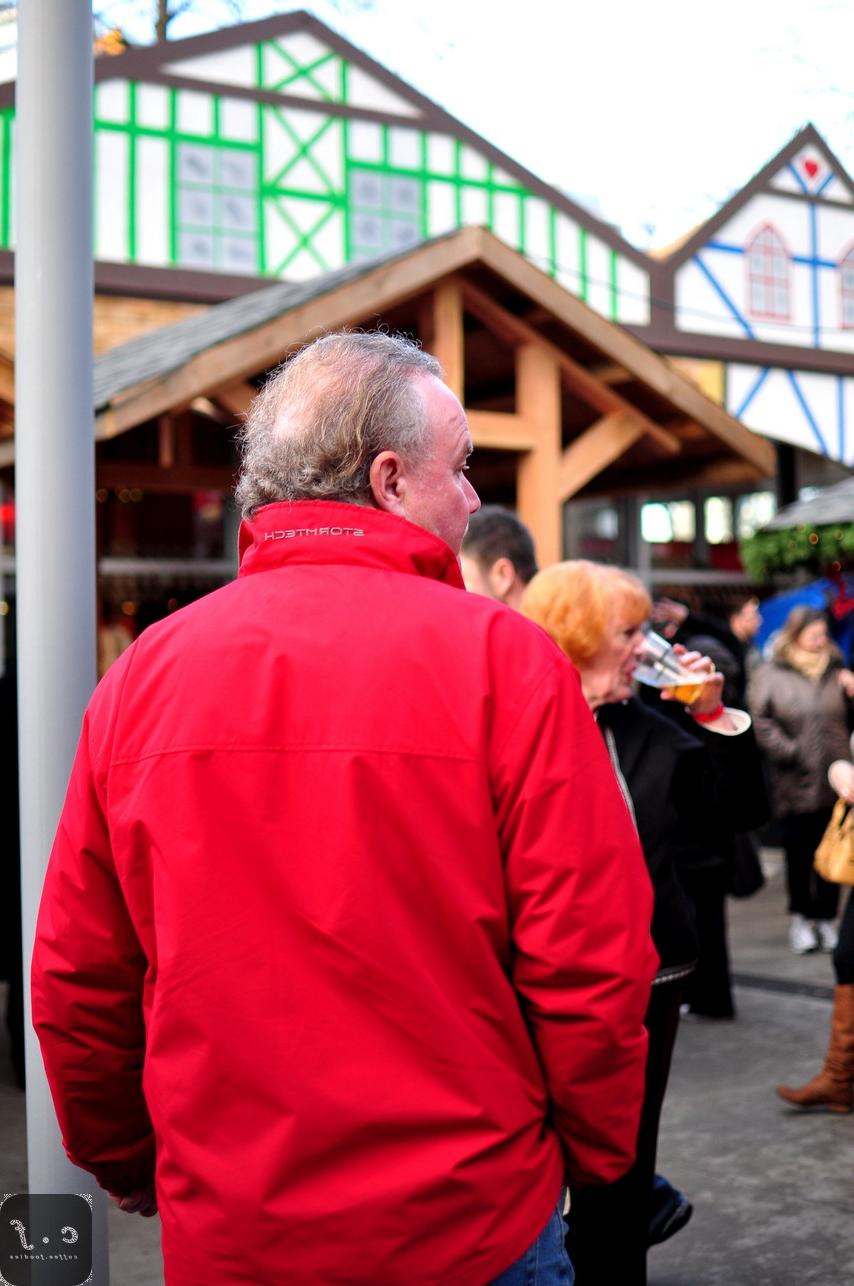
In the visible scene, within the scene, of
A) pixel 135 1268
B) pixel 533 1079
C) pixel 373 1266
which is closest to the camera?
pixel 373 1266

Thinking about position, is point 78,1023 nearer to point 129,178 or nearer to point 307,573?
point 307,573

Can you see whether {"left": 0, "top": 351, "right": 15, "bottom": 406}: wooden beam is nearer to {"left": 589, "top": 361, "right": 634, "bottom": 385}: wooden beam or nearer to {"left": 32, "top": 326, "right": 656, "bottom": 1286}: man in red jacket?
{"left": 589, "top": 361, "right": 634, "bottom": 385}: wooden beam

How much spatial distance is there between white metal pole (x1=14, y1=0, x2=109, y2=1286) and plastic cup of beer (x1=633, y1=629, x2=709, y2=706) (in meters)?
1.34

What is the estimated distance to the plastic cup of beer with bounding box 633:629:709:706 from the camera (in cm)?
329

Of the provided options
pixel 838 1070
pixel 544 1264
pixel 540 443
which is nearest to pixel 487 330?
pixel 540 443

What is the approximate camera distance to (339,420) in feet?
6.17

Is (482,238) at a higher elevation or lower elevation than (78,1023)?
higher

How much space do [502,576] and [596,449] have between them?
4972mm

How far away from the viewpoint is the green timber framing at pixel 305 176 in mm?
14211

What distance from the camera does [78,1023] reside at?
193 cm

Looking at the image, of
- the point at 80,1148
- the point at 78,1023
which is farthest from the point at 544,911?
the point at 80,1148

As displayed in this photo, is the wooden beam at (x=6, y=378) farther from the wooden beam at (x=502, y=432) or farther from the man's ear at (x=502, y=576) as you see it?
the man's ear at (x=502, y=576)

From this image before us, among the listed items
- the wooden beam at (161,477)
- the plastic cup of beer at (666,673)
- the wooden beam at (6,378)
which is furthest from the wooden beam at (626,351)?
the plastic cup of beer at (666,673)

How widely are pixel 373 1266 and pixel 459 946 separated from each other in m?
0.37
